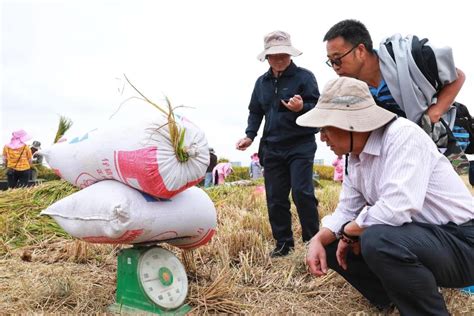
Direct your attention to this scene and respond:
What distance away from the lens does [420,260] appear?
187cm

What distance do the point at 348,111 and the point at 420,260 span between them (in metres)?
0.61

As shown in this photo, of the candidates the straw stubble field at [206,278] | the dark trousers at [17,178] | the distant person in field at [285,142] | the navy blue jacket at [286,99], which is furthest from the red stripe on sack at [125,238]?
the dark trousers at [17,178]

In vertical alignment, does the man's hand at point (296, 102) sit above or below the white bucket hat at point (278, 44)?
below

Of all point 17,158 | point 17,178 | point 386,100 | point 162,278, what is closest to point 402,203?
point 386,100

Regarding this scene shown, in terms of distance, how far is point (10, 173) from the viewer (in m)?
9.12

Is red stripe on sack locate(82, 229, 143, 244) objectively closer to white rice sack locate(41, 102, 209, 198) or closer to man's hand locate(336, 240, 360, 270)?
white rice sack locate(41, 102, 209, 198)

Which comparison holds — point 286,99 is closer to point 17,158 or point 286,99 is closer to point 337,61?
point 337,61

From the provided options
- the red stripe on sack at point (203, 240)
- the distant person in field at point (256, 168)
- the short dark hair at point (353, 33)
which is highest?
the short dark hair at point (353, 33)

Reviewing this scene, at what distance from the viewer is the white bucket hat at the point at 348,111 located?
6.33ft

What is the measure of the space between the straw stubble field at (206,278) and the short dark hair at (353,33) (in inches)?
48.9

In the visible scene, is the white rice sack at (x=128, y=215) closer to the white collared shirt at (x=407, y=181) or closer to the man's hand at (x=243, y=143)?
the white collared shirt at (x=407, y=181)

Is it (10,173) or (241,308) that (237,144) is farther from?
(10,173)

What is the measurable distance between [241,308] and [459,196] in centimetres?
108

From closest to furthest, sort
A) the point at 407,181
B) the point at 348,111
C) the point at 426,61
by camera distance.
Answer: the point at 407,181
the point at 348,111
the point at 426,61
